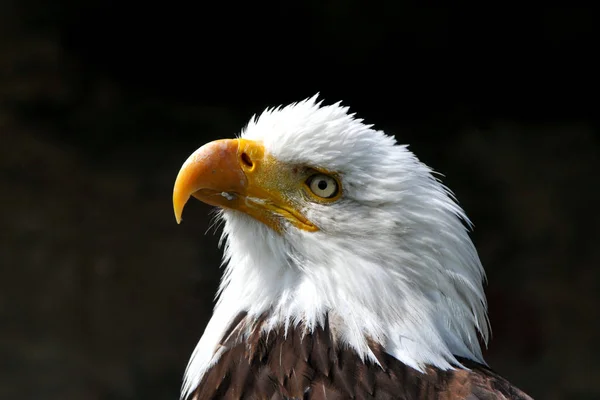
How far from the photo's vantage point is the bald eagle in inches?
84.0

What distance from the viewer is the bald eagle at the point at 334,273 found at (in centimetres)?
213

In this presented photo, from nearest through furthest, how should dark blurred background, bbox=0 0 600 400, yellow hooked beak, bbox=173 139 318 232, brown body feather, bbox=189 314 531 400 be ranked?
1. brown body feather, bbox=189 314 531 400
2. yellow hooked beak, bbox=173 139 318 232
3. dark blurred background, bbox=0 0 600 400

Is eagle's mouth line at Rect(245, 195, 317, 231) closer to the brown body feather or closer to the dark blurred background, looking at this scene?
the brown body feather

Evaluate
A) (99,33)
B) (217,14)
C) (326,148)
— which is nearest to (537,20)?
(217,14)

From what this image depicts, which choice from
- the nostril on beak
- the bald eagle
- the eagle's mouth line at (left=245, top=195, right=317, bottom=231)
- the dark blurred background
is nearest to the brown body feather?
the bald eagle

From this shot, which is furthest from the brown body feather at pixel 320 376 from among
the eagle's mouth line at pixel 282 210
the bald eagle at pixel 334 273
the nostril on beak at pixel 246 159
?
the nostril on beak at pixel 246 159

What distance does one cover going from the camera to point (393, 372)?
83.0 inches

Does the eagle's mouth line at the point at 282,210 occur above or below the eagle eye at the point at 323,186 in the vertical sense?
below

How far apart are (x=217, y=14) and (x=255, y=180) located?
11.3 feet

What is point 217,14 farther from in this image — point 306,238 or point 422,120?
point 306,238

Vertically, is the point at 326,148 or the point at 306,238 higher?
the point at 326,148

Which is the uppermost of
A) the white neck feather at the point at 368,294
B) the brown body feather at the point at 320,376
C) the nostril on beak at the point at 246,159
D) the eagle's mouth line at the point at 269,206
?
the nostril on beak at the point at 246,159

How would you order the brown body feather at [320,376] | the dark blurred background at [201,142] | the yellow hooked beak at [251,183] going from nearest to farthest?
the brown body feather at [320,376], the yellow hooked beak at [251,183], the dark blurred background at [201,142]

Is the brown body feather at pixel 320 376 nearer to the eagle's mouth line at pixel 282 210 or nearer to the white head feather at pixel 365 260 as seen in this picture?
the white head feather at pixel 365 260
